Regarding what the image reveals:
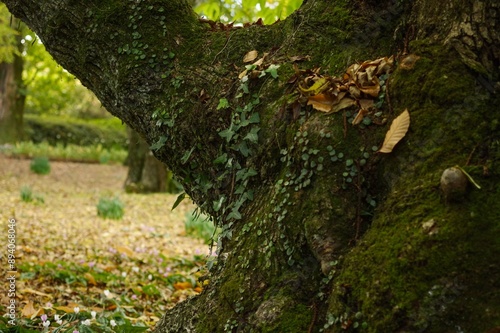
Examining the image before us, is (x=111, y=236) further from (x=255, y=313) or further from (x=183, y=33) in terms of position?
(x=255, y=313)

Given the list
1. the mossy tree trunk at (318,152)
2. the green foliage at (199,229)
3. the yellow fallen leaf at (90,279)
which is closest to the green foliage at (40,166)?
the green foliage at (199,229)

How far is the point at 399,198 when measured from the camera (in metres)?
1.76

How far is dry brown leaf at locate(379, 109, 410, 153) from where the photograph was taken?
183cm

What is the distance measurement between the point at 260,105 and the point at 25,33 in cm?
840

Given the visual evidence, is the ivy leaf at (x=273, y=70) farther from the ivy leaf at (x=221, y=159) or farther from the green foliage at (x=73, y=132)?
the green foliage at (x=73, y=132)

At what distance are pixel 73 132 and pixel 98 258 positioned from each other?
15.8 metres

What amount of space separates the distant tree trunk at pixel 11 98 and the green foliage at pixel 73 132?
1.25 metres

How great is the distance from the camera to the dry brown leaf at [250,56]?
2.51 meters

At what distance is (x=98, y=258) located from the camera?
5.05 meters

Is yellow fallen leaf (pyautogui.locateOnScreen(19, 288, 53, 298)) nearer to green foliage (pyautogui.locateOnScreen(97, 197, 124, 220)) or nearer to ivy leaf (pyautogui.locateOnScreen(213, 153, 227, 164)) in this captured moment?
ivy leaf (pyautogui.locateOnScreen(213, 153, 227, 164))

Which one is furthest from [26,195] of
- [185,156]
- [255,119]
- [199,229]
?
[255,119]

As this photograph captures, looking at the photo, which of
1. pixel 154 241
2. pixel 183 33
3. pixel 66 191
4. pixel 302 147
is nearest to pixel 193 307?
pixel 302 147

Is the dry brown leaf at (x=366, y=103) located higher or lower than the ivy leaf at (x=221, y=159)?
higher

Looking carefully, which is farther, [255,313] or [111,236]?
[111,236]
